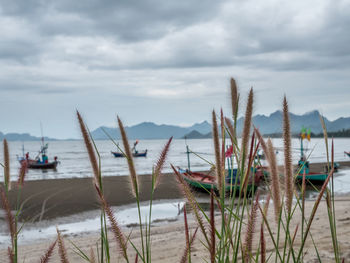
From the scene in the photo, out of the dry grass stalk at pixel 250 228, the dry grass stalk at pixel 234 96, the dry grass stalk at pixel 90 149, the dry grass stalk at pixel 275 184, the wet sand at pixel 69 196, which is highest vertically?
the dry grass stalk at pixel 234 96

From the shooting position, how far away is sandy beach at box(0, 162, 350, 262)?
5863mm

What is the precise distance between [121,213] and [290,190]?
49.1 ft

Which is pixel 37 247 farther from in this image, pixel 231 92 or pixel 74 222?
pixel 231 92

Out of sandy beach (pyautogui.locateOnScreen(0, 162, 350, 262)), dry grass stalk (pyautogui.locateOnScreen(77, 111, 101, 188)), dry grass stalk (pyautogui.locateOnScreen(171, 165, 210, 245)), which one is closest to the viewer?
dry grass stalk (pyautogui.locateOnScreen(171, 165, 210, 245))

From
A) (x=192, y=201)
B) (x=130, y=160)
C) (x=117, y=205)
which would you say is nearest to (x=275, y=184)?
(x=192, y=201)

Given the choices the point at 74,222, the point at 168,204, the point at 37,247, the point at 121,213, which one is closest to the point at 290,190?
the point at 37,247

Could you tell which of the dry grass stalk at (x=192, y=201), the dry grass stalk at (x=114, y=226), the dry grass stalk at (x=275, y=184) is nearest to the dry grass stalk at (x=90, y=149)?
the dry grass stalk at (x=114, y=226)

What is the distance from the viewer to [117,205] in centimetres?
1719

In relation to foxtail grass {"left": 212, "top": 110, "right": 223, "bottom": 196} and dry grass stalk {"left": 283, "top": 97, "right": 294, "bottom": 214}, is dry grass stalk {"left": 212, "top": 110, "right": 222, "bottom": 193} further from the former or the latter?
dry grass stalk {"left": 283, "top": 97, "right": 294, "bottom": 214}

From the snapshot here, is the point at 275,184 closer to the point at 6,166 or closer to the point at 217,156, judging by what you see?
the point at 217,156

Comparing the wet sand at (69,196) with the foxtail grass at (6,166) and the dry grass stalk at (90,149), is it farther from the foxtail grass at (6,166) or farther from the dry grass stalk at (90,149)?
the dry grass stalk at (90,149)

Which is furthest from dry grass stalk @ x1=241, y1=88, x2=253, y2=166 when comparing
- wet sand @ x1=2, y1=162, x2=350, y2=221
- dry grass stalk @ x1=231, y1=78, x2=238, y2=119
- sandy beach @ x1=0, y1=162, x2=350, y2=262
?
wet sand @ x1=2, y1=162, x2=350, y2=221

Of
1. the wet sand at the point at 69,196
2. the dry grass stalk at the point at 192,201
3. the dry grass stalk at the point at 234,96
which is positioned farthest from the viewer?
the wet sand at the point at 69,196

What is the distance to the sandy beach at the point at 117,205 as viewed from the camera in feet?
19.2
